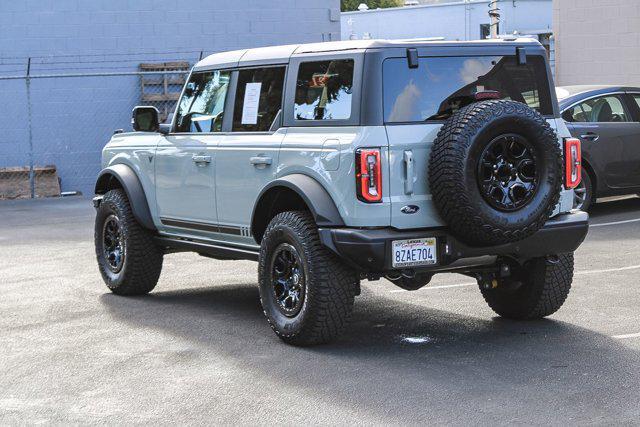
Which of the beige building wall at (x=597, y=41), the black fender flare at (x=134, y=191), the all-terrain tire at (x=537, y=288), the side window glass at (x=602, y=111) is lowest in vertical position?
the all-terrain tire at (x=537, y=288)

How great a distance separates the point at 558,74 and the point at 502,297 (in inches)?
539

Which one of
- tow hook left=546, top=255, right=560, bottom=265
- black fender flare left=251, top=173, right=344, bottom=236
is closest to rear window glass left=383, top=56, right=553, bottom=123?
black fender flare left=251, top=173, right=344, bottom=236

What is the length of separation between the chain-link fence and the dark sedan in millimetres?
8039

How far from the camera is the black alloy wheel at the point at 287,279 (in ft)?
23.6

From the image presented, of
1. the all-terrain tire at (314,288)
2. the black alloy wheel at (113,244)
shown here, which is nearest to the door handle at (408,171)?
the all-terrain tire at (314,288)

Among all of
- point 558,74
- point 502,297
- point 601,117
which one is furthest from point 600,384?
point 558,74

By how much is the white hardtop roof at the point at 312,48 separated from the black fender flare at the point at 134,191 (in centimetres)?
115

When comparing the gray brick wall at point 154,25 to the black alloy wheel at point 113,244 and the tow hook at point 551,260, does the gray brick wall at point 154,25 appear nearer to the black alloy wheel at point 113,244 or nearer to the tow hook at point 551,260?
the black alloy wheel at point 113,244

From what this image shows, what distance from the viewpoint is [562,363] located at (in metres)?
6.62

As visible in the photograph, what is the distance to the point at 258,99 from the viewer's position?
799 cm

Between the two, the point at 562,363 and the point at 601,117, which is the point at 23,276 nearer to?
the point at 562,363

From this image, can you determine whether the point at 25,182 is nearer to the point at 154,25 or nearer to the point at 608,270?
the point at 154,25

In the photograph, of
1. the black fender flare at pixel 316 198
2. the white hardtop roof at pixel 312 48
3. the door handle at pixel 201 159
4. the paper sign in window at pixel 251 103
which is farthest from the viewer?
the door handle at pixel 201 159

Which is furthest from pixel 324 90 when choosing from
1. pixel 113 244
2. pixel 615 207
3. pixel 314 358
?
pixel 615 207
